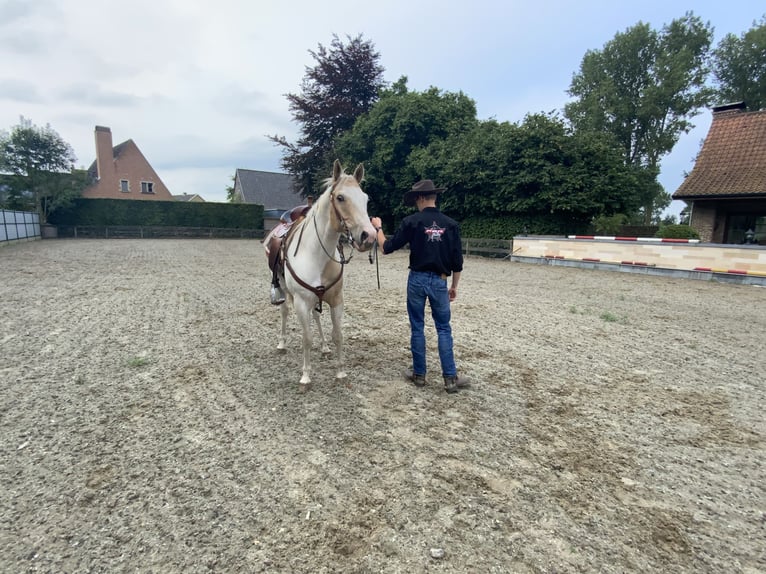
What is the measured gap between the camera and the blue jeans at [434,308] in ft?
12.8

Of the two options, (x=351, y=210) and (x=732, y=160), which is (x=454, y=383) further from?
(x=732, y=160)

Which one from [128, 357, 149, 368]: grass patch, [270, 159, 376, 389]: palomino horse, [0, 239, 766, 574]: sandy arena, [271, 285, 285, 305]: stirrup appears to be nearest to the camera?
[0, 239, 766, 574]: sandy arena

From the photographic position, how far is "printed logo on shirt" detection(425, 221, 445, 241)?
151 inches

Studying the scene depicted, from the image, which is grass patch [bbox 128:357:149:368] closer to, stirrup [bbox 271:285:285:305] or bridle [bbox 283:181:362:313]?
stirrup [bbox 271:285:285:305]

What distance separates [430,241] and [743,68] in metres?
38.9

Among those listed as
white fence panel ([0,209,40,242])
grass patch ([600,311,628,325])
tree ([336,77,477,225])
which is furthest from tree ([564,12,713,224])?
white fence panel ([0,209,40,242])

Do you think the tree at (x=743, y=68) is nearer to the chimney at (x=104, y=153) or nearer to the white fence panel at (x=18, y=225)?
the white fence panel at (x=18, y=225)

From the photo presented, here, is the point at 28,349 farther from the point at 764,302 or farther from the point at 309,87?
the point at 309,87

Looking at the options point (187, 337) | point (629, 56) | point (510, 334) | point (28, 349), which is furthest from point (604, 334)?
point (629, 56)

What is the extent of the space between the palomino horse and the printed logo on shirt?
729 millimetres

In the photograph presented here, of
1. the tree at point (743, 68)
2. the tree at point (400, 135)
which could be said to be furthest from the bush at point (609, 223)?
the tree at point (743, 68)

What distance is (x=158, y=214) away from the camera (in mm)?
31438

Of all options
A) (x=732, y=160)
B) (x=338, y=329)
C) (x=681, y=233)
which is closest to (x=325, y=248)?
(x=338, y=329)

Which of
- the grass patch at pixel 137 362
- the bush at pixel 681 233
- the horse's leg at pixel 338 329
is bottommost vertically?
the grass patch at pixel 137 362
